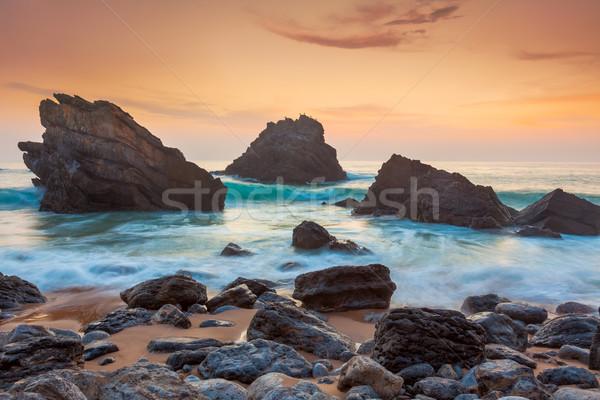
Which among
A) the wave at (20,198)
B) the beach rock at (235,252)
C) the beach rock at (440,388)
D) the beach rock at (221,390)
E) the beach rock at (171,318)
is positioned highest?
the wave at (20,198)

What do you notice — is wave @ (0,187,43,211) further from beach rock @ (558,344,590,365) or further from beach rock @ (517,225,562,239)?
beach rock @ (558,344,590,365)

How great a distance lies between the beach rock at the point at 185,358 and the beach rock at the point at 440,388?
2260 millimetres

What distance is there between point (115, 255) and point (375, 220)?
39.6 ft

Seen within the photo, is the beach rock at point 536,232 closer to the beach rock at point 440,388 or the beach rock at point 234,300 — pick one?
the beach rock at point 234,300

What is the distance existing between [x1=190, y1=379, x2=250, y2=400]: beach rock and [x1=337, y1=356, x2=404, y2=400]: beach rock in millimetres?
953

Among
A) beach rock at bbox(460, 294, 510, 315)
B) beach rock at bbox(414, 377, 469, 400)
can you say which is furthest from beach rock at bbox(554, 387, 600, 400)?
beach rock at bbox(460, 294, 510, 315)

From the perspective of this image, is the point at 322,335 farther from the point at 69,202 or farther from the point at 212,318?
the point at 69,202

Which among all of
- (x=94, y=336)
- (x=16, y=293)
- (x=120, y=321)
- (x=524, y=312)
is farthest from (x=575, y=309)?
(x=16, y=293)


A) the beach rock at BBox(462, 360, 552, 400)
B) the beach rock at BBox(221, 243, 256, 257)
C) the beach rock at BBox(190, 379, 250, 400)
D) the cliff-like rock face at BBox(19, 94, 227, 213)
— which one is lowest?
the beach rock at BBox(221, 243, 256, 257)

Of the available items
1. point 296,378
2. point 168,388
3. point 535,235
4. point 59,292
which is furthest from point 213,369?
point 535,235

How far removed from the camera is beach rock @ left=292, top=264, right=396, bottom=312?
7000 millimetres

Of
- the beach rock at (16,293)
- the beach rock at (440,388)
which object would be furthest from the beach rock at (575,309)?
the beach rock at (16,293)

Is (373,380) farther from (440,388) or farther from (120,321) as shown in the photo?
(120,321)

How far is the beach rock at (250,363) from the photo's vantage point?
12.7 feet
